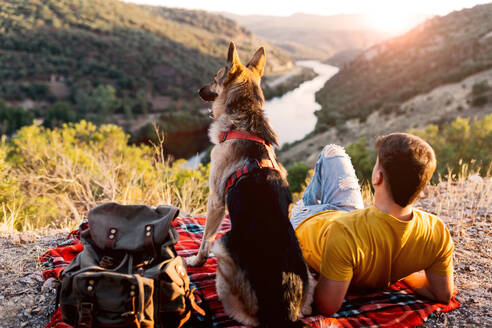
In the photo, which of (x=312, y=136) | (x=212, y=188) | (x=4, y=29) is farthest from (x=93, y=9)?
(x=212, y=188)

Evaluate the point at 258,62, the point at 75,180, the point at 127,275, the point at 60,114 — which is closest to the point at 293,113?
the point at 60,114

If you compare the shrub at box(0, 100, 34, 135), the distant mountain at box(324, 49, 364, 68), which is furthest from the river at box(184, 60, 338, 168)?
the distant mountain at box(324, 49, 364, 68)

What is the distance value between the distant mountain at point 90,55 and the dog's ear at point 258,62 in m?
37.1

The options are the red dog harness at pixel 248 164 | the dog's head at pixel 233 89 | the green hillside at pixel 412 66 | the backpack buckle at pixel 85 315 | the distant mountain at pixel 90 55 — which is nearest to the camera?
the backpack buckle at pixel 85 315

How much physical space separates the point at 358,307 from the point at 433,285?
65cm

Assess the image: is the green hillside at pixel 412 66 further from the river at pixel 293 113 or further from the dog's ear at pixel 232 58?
the dog's ear at pixel 232 58

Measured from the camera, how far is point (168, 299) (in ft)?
7.44

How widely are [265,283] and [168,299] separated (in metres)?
0.69

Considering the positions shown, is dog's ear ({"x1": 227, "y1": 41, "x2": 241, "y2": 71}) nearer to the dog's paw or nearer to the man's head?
the man's head

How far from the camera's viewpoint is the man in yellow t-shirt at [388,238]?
85.4 inches

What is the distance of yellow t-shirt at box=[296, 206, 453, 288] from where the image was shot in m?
2.35

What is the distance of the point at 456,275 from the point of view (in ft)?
11.1

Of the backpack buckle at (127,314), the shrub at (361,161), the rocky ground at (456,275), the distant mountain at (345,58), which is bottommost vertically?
the shrub at (361,161)

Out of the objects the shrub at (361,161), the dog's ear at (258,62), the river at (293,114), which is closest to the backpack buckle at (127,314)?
the dog's ear at (258,62)
